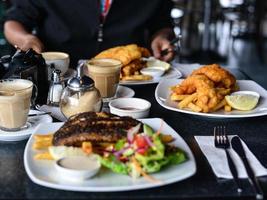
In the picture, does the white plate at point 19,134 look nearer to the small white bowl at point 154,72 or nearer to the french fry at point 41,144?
the french fry at point 41,144

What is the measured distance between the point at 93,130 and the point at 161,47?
139 cm

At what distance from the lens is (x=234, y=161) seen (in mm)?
1261

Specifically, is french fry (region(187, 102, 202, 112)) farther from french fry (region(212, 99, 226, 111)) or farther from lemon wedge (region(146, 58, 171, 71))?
lemon wedge (region(146, 58, 171, 71))

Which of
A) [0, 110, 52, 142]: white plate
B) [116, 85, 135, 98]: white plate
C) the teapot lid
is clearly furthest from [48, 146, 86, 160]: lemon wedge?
[116, 85, 135, 98]: white plate

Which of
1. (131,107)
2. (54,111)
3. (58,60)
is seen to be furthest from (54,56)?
(131,107)

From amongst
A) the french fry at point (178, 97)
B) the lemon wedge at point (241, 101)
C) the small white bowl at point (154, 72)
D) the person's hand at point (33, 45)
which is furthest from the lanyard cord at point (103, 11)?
the lemon wedge at point (241, 101)

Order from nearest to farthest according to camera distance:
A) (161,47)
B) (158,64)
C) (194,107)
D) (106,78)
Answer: (194,107) < (106,78) < (158,64) < (161,47)

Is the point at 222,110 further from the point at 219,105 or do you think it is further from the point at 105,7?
the point at 105,7

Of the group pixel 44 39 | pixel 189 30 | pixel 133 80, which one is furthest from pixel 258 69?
pixel 133 80

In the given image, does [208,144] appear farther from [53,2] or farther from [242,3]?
[242,3]

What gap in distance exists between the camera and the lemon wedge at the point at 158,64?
214 centimetres

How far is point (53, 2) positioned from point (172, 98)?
48.7 inches

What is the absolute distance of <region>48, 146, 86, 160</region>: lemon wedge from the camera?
45.1 inches

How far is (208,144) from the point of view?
138 cm
